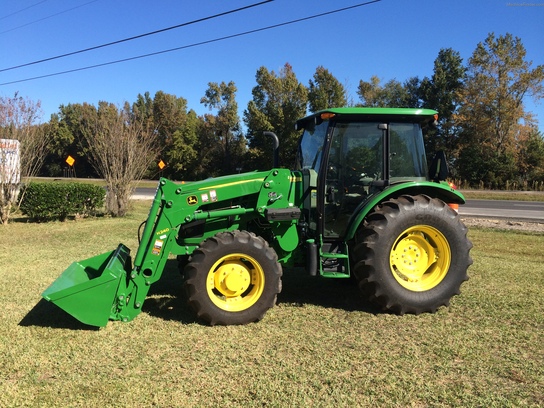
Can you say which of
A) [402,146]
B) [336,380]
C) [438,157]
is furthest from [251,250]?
[438,157]

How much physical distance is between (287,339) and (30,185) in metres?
10.4

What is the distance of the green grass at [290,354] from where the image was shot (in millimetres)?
2857

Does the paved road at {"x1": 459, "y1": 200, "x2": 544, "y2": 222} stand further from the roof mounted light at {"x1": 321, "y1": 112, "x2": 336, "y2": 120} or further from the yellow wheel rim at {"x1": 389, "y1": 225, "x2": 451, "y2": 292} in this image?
the roof mounted light at {"x1": 321, "y1": 112, "x2": 336, "y2": 120}

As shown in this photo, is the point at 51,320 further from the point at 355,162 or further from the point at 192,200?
the point at 355,162

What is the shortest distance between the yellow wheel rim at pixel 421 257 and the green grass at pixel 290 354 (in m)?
0.38

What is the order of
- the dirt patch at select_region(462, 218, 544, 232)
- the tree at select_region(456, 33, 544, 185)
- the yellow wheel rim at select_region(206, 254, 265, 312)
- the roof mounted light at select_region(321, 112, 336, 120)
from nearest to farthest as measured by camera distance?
the yellow wheel rim at select_region(206, 254, 265, 312), the roof mounted light at select_region(321, 112, 336, 120), the dirt patch at select_region(462, 218, 544, 232), the tree at select_region(456, 33, 544, 185)

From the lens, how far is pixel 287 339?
3764 mm

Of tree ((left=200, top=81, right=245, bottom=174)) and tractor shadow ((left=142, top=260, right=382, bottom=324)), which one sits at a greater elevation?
tree ((left=200, top=81, right=245, bottom=174))

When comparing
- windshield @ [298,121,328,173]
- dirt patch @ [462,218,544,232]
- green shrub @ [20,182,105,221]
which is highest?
windshield @ [298,121,328,173]

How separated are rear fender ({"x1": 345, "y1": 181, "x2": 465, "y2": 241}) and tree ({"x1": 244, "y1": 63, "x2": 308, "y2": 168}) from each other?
3170 centimetres

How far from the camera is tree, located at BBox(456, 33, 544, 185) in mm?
32844

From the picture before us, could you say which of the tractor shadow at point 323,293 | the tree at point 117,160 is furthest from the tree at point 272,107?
the tractor shadow at point 323,293

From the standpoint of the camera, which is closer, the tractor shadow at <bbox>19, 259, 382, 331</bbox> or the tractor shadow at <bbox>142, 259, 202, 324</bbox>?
the tractor shadow at <bbox>19, 259, 382, 331</bbox>

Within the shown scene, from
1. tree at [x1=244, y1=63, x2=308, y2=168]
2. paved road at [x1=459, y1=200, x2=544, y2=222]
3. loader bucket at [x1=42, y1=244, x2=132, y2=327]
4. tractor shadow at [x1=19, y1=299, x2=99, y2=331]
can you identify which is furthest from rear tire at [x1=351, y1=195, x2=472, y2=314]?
tree at [x1=244, y1=63, x2=308, y2=168]
